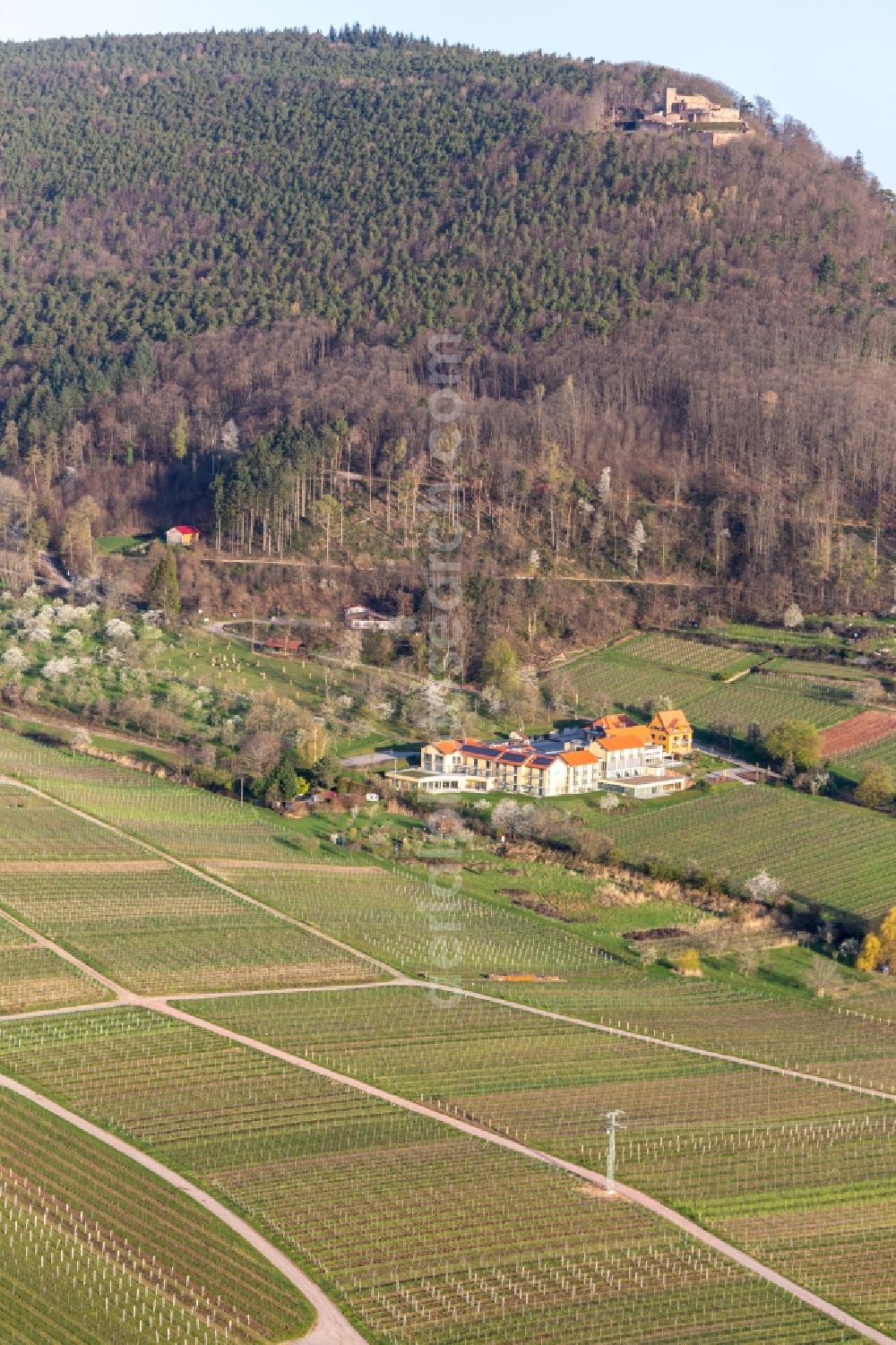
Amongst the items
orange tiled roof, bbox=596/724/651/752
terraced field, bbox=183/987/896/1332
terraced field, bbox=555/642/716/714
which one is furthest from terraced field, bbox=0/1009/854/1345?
terraced field, bbox=555/642/716/714

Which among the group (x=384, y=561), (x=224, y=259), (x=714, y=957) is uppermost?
(x=224, y=259)

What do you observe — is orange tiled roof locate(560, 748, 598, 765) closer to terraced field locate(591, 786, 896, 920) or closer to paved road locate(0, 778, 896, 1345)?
terraced field locate(591, 786, 896, 920)

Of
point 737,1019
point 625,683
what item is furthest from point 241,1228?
point 625,683

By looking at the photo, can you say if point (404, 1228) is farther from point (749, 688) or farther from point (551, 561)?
point (551, 561)

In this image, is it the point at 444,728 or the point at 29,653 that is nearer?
the point at 444,728

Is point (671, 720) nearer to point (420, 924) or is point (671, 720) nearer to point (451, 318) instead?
point (420, 924)

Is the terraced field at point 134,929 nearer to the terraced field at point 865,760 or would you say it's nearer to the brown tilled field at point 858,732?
the terraced field at point 865,760

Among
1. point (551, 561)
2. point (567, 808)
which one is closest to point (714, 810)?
point (567, 808)

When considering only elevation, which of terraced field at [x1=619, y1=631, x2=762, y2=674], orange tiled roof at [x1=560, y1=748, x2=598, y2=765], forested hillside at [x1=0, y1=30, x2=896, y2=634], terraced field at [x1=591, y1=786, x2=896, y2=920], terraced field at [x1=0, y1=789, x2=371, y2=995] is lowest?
terraced field at [x1=0, y1=789, x2=371, y2=995]

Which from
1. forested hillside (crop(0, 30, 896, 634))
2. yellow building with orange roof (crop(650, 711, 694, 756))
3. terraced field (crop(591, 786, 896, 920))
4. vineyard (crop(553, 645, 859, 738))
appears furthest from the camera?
forested hillside (crop(0, 30, 896, 634))
